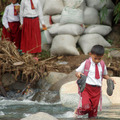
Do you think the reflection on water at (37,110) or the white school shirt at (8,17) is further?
the white school shirt at (8,17)

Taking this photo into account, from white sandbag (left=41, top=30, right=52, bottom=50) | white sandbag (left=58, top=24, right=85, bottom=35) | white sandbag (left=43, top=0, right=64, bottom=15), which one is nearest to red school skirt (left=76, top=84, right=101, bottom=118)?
white sandbag (left=58, top=24, right=85, bottom=35)

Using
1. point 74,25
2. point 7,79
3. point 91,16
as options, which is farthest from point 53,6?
point 7,79

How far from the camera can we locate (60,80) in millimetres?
5781

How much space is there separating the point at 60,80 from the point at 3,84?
0.97 m

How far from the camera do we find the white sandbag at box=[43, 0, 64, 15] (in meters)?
7.66

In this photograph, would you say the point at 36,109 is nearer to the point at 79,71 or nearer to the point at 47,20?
the point at 79,71

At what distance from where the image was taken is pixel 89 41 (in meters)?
7.12

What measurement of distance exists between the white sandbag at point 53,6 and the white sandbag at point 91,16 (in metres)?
0.58

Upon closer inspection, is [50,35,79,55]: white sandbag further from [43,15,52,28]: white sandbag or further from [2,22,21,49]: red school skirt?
[2,22,21,49]: red school skirt

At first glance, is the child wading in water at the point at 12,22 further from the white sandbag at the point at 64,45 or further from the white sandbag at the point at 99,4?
the white sandbag at the point at 99,4

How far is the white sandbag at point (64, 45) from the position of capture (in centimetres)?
696

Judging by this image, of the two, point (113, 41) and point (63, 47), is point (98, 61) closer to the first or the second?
point (63, 47)

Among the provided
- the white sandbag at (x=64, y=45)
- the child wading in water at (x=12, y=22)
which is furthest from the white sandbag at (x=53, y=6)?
the child wading in water at (x=12, y=22)

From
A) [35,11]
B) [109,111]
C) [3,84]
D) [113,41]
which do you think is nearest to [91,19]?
[113,41]
